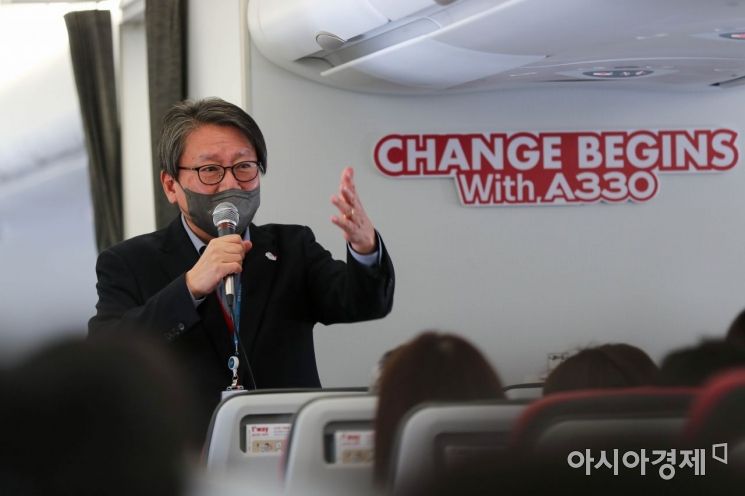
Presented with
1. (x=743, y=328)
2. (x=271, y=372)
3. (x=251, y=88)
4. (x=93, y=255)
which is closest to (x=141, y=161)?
(x=93, y=255)

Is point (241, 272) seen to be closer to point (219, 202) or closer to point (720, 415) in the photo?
point (219, 202)

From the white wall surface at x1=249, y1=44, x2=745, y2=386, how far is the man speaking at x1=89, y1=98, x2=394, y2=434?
2916 mm

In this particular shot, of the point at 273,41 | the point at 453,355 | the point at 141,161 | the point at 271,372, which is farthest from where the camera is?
the point at 141,161

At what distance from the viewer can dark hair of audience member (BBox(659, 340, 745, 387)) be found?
1.08m

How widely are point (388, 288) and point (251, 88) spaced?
2.96 meters

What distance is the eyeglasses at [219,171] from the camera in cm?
262

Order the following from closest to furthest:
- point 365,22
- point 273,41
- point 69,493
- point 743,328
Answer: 1. point 69,493
2. point 743,328
3. point 365,22
4. point 273,41

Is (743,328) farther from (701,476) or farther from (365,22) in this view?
Result: (365,22)

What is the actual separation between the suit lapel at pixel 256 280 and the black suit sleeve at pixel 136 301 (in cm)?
18

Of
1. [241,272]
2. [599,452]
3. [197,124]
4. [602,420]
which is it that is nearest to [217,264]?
[241,272]

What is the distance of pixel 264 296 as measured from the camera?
262 cm

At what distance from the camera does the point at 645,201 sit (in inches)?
228

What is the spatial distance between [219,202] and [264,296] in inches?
9.0

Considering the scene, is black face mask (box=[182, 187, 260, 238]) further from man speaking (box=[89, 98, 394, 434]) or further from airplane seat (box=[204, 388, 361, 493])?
airplane seat (box=[204, 388, 361, 493])
